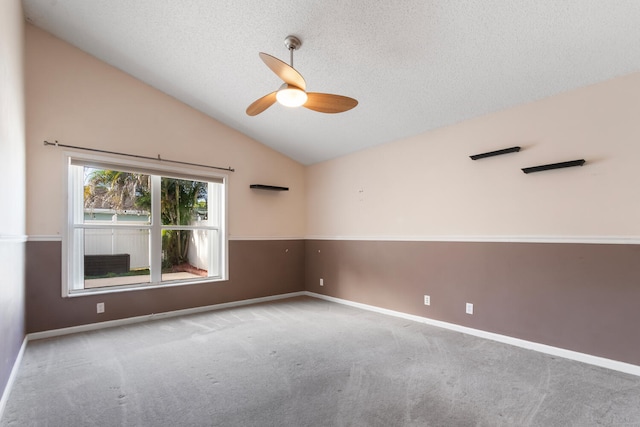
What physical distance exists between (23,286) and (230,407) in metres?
2.75

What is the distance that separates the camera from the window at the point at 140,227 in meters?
3.87

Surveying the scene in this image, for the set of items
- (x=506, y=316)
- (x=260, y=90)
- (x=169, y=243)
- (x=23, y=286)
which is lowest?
(x=506, y=316)

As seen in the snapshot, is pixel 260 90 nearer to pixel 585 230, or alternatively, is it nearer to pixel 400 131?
pixel 400 131

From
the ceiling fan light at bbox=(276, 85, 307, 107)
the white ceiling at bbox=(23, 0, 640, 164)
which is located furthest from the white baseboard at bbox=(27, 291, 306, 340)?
the ceiling fan light at bbox=(276, 85, 307, 107)

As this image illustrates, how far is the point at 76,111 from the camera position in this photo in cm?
378

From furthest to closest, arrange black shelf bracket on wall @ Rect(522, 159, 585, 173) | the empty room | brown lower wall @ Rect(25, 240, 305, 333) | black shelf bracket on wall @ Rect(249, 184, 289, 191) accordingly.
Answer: black shelf bracket on wall @ Rect(249, 184, 289, 191), brown lower wall @ Rect(25, 240, 305, 333), black shelf bracket on wall @ Rect(522, 159, 585, 173), the empty room

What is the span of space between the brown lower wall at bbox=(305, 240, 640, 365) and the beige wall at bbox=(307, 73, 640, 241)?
19 cm

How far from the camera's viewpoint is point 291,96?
8.42 ft

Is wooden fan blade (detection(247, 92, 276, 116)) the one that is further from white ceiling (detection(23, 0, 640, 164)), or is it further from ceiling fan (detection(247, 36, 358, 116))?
white ceiling (detection(23, 0, 640, 164))

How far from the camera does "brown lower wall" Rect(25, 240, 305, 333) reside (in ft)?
11.5

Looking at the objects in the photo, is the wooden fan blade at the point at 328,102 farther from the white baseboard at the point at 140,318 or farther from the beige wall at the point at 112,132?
the white baseboard at the point at 140,318

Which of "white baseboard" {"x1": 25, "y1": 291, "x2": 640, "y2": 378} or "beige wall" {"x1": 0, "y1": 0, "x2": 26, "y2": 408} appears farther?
"white baseboard" {"x1": 25, "y1": 291, "x2": 640, "y2": 378}

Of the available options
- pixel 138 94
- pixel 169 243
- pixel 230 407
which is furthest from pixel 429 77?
pixel 169 243

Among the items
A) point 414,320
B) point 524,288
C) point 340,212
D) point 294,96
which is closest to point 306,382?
point 414,320
